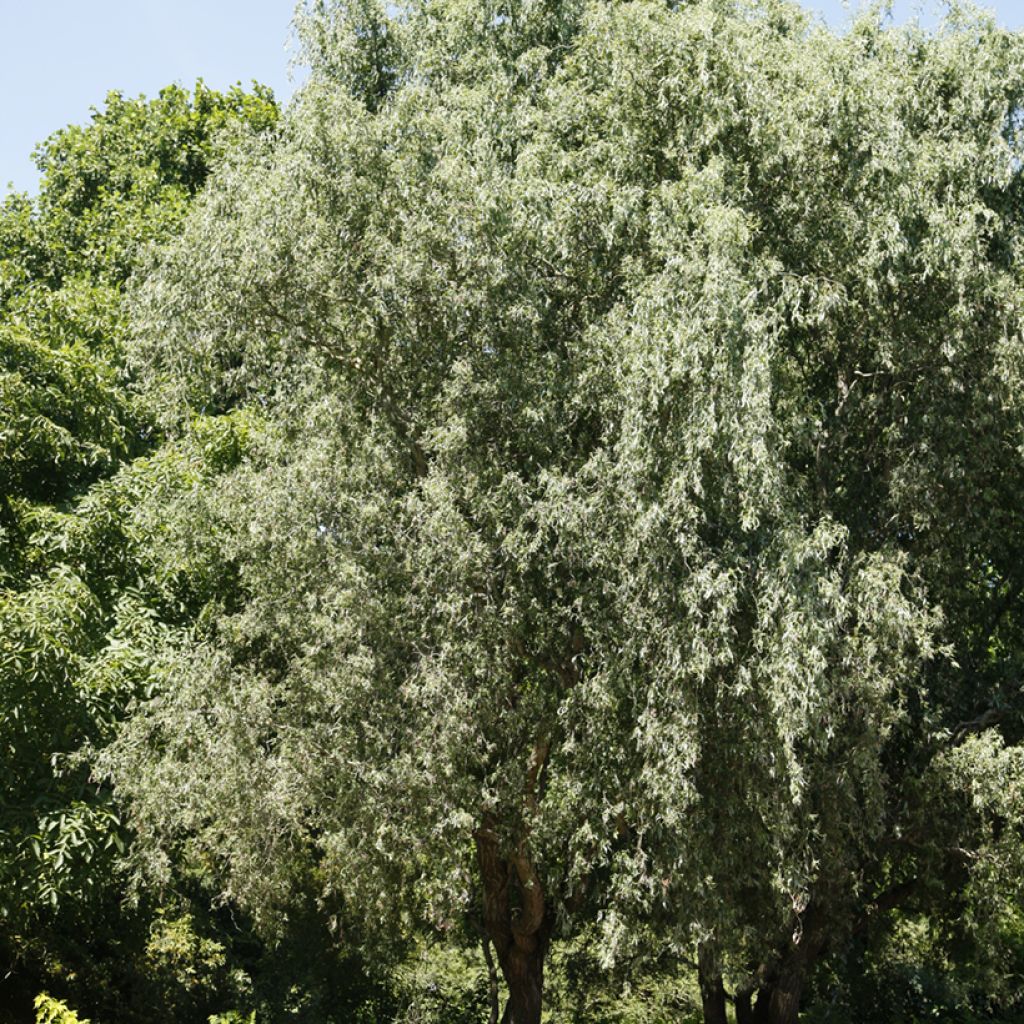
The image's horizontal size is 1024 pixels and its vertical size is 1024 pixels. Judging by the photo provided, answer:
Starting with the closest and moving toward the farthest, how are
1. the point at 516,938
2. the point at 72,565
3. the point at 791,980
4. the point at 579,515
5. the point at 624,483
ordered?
the point at 624,483, the point at 579,515, the point at 516,938, the point at 72,565, the point at 791,980

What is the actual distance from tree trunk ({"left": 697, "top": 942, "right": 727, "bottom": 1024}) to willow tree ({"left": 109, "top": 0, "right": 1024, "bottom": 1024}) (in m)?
0.22

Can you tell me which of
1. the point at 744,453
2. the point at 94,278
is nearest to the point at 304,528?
the point at 744,453

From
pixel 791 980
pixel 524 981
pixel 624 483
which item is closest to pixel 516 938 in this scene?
pixel 524 981

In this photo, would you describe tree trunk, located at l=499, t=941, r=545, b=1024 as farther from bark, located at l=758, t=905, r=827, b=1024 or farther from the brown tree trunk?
the brown tree trunk

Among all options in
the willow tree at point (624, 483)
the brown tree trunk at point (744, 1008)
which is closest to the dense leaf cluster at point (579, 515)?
the willow tree at point (624, 483)

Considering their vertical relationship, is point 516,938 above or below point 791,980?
above

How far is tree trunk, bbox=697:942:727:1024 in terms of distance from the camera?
1127 cm

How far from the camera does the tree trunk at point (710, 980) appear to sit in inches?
444

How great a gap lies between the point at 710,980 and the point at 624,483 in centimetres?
501

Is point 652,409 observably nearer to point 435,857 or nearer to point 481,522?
point 481,522

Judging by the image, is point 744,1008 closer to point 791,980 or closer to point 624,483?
point 791,980

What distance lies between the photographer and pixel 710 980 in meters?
11.7

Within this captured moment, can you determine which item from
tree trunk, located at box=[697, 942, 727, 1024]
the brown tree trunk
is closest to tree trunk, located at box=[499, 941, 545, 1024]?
tree trunk, located at box=[697, 942, 727, 1024]

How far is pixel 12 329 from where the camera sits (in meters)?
15.6
